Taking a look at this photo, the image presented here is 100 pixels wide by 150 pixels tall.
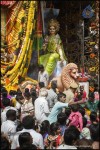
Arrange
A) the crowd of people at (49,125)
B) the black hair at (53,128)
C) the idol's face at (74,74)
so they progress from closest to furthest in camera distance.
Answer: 1. the crowd of people at (49,125)
2. the black hair at (53,128)
3. the idol's face at (74,74)

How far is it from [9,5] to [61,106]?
20.5 feet

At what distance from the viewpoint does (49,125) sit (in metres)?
6.61

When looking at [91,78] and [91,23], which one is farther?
[91,23]

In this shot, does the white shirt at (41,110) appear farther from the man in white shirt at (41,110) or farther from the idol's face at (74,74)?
the idol's face at (74,74)

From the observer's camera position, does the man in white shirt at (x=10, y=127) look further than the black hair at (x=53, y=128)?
Yes

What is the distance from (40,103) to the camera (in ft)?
26.3

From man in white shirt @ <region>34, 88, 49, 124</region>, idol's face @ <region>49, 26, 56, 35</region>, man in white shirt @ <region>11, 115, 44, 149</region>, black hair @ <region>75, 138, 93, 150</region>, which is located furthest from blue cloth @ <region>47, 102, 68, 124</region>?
idol's face @ <region>49, 26, 56, 35</region>

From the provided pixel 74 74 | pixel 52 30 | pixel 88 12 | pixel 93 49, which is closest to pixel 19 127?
pixel 74 74

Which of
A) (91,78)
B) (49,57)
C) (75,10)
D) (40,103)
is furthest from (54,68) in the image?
(40,103)

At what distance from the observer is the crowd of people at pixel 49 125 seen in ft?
17.1

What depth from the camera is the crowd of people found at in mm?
5227

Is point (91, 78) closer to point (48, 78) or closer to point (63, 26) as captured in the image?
point (48, 78)

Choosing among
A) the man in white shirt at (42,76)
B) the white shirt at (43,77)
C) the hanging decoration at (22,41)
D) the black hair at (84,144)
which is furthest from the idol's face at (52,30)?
the black hair at (84,144)

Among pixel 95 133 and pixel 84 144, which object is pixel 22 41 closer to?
pixel 95 133
